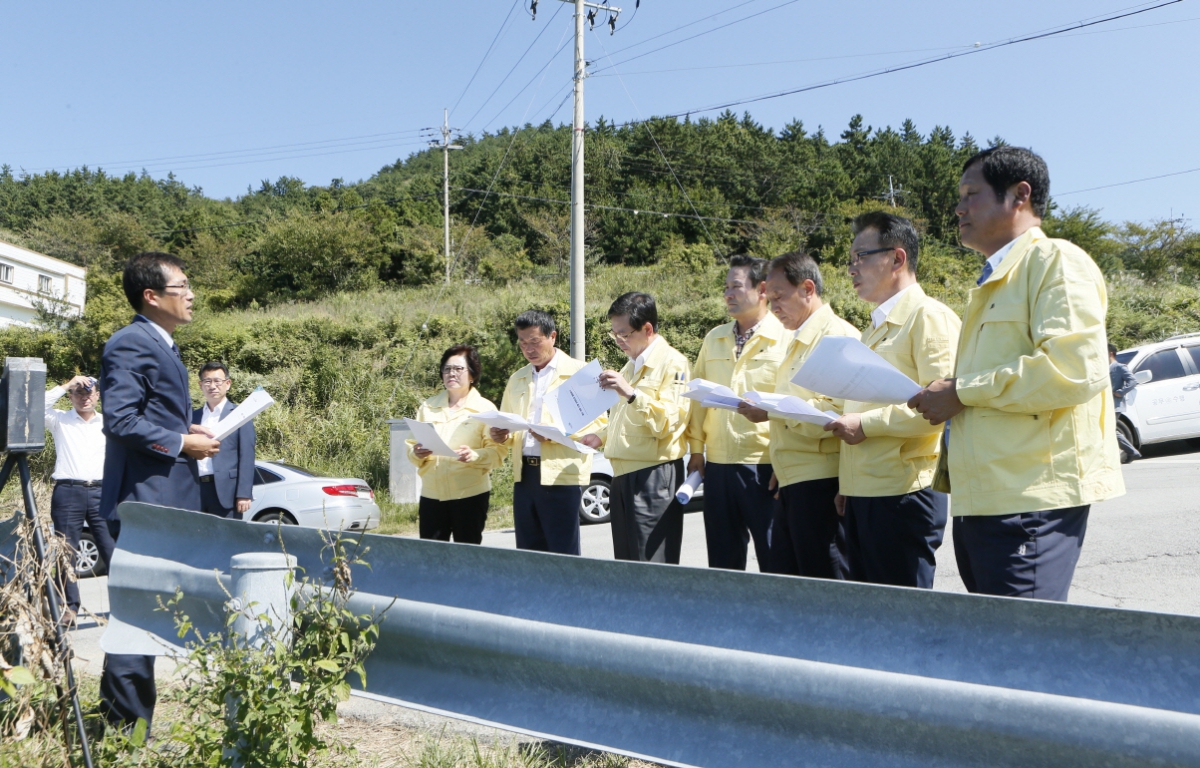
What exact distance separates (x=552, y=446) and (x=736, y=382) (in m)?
1.20

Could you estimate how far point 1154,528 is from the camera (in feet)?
26.4

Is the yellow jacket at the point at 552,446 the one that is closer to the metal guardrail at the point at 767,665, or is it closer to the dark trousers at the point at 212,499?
the dark trousers at the point at 212,499

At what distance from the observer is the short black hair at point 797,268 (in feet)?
14.6

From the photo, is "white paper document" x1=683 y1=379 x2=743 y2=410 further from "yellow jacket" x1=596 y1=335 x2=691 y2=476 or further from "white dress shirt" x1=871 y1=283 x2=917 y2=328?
"yellow jacket" x1=596 y1=335 x2=691 y2=476

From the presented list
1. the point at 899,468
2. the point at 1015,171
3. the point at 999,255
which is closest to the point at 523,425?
the point at 899,468

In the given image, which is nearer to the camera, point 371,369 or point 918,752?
point 918,752

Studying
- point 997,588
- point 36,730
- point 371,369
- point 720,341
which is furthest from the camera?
point 371,369

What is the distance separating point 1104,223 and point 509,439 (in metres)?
41.6

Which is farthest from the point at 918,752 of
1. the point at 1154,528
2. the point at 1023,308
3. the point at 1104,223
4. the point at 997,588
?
the point at 1104,223

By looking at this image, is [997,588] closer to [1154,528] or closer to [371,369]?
[1154,528]

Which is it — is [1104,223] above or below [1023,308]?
above

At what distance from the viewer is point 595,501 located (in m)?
12.0

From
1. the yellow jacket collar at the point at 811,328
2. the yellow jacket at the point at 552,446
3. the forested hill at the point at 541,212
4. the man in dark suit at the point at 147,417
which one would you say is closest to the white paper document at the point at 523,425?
the yellow jacket at the point at 552,446

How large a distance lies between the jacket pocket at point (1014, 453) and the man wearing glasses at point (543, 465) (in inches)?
110
